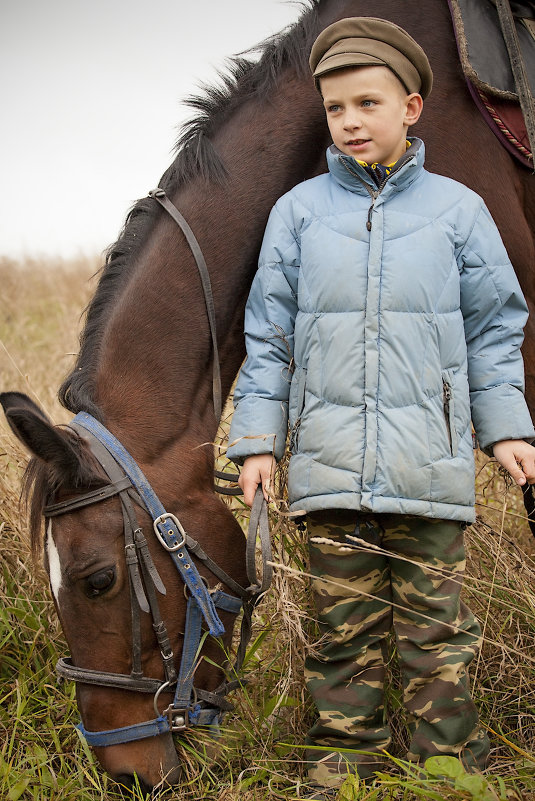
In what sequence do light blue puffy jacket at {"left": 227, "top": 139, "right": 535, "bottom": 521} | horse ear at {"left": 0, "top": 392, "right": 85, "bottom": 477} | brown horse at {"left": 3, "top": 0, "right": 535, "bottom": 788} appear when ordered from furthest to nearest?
1. brown horse at {"left": 3, "top": 0, "right": 535, "bottom": 788}
2. light blue puffy jacket at {"left": 227, "top": 139, "right": 535, "bottom": 521}
3. horse ear at {"left": 0, "top": 392, "right": 85, "bottom": 477}

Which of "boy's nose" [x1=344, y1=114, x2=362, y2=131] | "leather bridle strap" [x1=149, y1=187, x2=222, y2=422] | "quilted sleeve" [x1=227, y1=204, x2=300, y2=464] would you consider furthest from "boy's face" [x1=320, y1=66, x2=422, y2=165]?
"leather bridle strap" [x1=149, y1=187, x2=222, y2=422]

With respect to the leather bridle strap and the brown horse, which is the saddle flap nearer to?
the brown horse

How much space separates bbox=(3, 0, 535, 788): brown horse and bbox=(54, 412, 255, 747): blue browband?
0.03 meters

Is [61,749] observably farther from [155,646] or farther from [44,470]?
[44,470]

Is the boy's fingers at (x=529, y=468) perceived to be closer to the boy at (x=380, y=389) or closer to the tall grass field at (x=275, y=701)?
the boy at (x=380, y=389)

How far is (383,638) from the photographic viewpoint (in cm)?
259

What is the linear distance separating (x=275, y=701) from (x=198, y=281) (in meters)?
1.50

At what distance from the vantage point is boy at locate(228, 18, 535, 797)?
7.52 ft

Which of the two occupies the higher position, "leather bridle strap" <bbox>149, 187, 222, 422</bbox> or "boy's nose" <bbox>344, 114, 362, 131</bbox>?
"boy's nose" <bbox>344, 114, 362, 131</bbox>

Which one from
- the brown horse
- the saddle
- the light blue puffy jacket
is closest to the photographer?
the light blue puffy jacket

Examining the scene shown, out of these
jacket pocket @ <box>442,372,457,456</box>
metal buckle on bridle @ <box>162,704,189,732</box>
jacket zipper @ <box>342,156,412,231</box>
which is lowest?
metal buckle on bridle @ <box>162,704,189,732</box>

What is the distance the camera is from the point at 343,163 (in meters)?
2.41

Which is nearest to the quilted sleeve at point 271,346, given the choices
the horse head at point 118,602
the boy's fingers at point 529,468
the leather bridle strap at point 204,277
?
the leather bridle strap at point 204,277

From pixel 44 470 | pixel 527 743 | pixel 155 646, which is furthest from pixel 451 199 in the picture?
pixel 527 743
